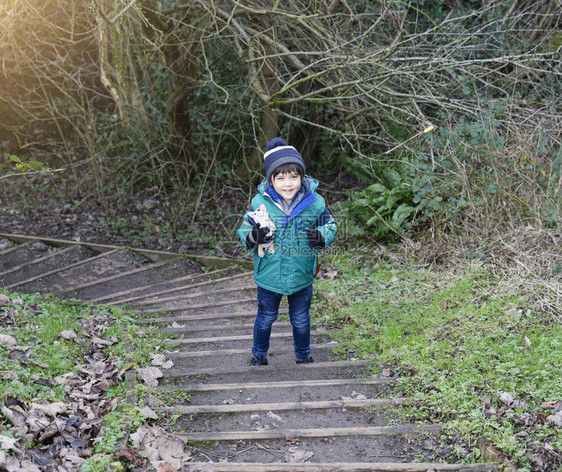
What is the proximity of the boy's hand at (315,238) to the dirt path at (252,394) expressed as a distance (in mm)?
1122

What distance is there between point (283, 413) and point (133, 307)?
313 cm

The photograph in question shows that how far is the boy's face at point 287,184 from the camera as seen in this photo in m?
→ 4.48

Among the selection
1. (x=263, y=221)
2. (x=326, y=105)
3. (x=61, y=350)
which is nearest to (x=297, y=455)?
(x=263, y=221)

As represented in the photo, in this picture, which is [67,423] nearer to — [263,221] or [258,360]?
[258,360]

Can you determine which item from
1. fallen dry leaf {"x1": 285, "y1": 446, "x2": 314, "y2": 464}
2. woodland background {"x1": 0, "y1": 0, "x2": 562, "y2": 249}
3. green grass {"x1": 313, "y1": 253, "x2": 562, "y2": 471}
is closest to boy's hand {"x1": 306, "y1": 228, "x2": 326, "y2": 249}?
green grass {"x1": 313, "y1": 253, "x2": 562, "y2": 471}

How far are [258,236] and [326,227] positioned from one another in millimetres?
552

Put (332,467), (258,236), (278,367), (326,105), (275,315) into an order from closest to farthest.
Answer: (332,467) → (258,236) → (275,315) → (278,367) → (326,105)

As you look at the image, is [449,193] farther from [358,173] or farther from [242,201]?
[242,201]

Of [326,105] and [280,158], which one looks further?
[326,105]

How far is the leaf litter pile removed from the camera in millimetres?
3246

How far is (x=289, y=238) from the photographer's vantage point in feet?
14.9

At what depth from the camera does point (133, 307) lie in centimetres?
673

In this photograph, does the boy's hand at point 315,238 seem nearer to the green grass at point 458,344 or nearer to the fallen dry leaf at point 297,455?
the green grass at point 458,344

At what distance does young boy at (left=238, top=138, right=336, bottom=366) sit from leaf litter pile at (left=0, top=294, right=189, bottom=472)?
1.31 metres
